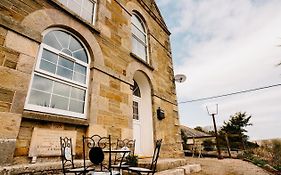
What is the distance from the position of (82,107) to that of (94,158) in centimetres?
203

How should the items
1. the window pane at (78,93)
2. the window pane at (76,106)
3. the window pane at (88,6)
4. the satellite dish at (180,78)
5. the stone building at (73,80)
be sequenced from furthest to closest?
the satellite dish at (180,78) < the window pane at (88,6) < the window pane at (78,93) < the window pane at (76,106) < the stone building at (73,80)

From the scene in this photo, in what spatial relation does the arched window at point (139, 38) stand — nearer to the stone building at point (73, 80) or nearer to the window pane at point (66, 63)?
the stone building at point (73, 80)

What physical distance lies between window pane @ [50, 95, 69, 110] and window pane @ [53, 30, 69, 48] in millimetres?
1247

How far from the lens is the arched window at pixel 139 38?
7.05 m

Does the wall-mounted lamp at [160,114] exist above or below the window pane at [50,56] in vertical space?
below


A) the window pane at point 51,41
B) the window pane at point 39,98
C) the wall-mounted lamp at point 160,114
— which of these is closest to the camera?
the window pane at point 39,98

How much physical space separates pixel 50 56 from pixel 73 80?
69 centimetres

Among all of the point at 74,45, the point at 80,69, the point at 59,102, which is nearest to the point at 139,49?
the point at 74,45

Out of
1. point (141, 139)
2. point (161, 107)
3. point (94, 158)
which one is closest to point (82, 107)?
point (94, 158)

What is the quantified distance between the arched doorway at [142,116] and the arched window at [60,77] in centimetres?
261

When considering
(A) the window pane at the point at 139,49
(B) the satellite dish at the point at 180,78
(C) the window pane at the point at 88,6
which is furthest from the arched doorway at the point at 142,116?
(C) the window pane at the point at 88,6

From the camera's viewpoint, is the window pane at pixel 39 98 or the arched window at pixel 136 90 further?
→ the arched window at pixel 136 90

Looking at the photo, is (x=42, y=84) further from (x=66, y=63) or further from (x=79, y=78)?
(x=79, y=78)

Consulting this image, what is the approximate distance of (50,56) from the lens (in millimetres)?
3832
